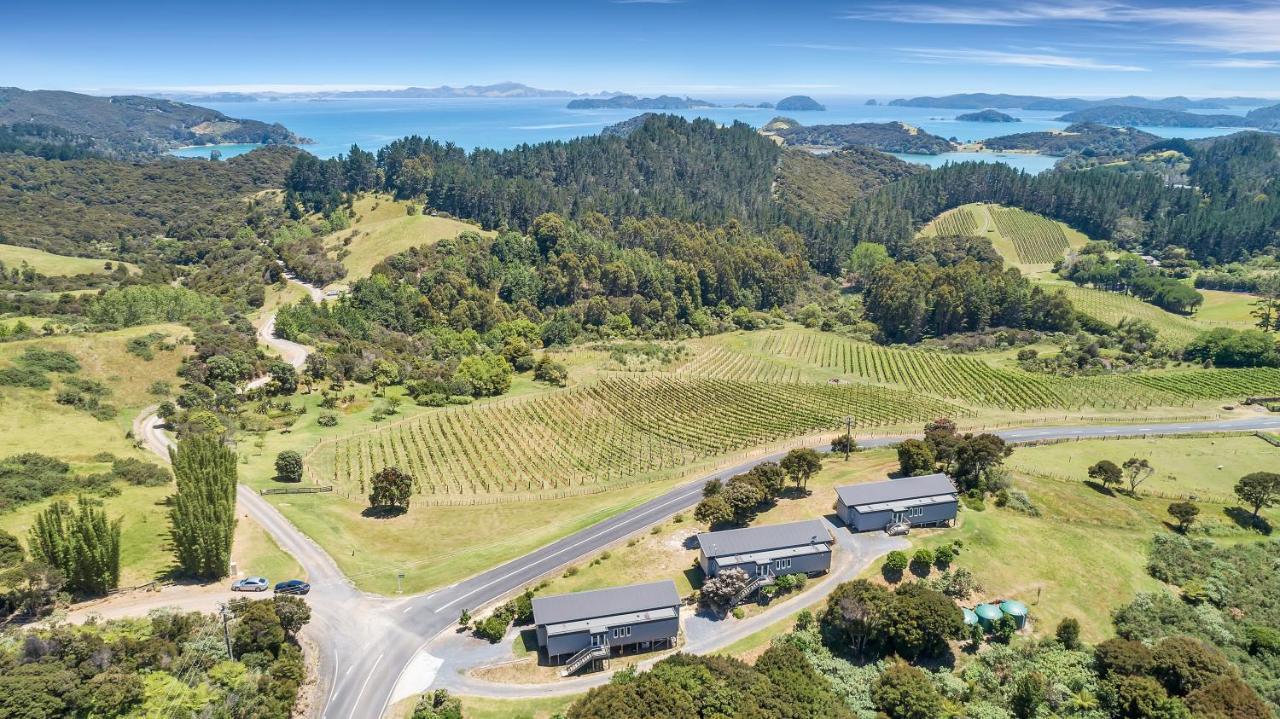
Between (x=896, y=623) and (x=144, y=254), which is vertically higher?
(x=144, y=254)

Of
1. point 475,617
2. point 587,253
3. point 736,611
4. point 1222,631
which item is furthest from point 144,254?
point 1222,631

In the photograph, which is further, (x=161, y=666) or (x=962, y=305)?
(x=962, y=305)

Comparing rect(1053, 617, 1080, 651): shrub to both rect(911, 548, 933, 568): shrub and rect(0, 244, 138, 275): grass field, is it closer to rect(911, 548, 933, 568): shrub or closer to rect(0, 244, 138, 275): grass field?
rect(911, 548, 933, 568): shrub

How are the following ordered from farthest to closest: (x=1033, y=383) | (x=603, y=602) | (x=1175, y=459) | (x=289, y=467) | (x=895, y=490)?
(x=1033, y=383), (x=1175, y=459), (x=289, y=467), (x=895, y=490), (x=603, y=602)

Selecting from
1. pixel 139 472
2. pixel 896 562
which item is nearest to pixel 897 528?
pixel 896 562

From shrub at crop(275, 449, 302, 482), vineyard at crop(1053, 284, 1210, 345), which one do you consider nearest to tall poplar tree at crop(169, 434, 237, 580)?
shrub at crop(275, 449, 302, 482)

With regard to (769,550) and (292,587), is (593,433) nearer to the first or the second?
(769,550)

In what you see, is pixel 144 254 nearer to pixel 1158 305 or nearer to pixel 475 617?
pixel 475 617
